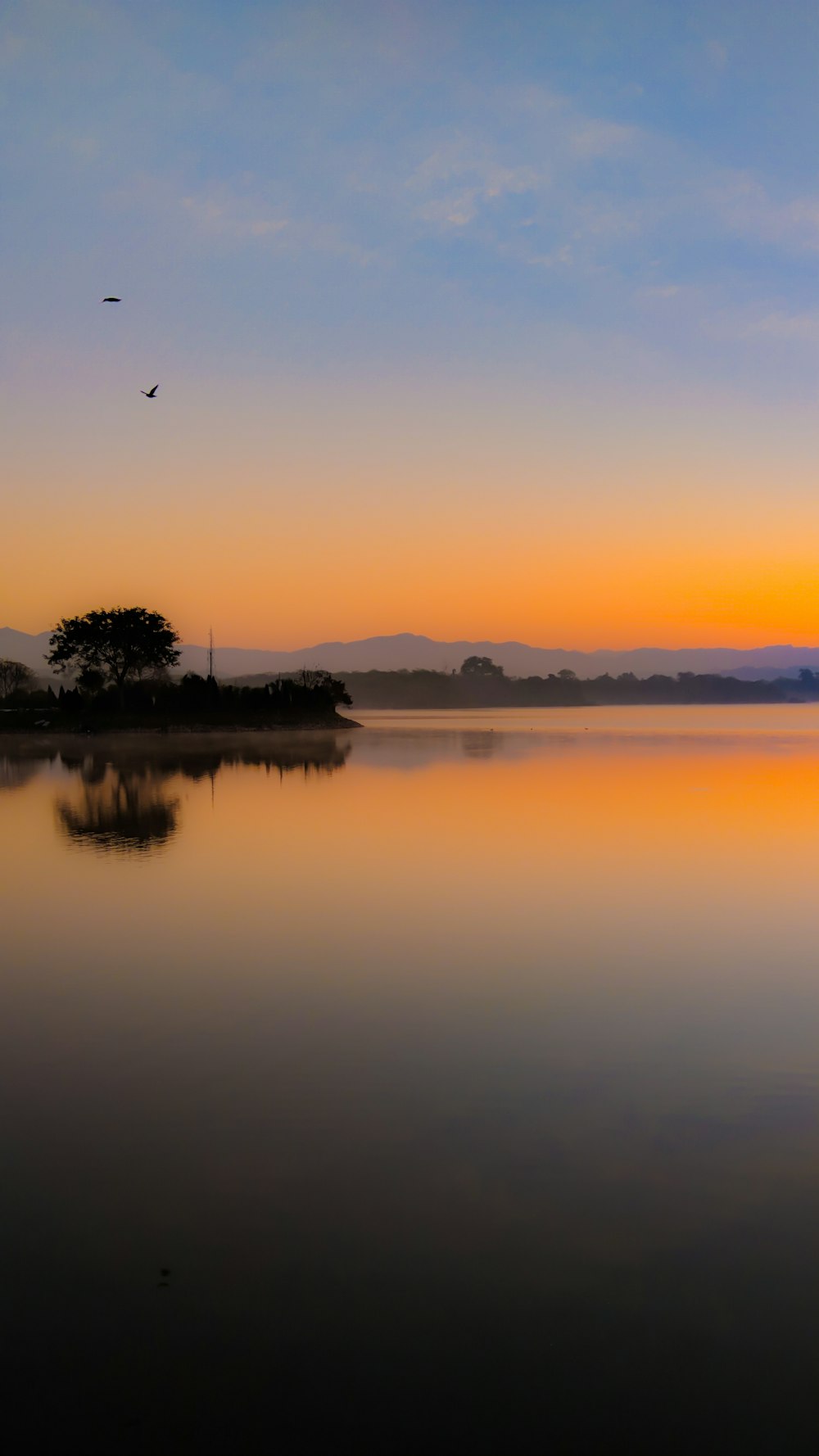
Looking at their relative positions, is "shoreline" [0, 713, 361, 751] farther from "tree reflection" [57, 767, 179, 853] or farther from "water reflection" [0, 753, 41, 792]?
"tree reflection" [57, 767, 179, 853]

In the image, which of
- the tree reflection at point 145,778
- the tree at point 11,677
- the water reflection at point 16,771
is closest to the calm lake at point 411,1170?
the tree reflection at point 145,778

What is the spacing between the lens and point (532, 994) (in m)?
11.0

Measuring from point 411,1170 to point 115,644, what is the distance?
10612 centimetres

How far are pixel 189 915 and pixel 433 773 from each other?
2935 cm

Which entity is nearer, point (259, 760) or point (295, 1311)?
point (295, 1311)

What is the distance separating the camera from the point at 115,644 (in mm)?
106250

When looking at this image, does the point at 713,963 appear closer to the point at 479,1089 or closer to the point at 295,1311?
the point at 479,1089

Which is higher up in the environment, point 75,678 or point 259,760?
point 75,678

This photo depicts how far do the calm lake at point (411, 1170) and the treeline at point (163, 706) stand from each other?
8877 cm

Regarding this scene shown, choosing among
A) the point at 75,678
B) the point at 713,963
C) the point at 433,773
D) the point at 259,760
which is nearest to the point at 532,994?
the point at 713,963

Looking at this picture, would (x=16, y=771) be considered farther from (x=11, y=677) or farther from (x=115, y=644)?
(x=11, y=677)

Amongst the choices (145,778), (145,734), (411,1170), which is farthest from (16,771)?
(145,734)

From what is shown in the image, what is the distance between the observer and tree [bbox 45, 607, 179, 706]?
106 metres

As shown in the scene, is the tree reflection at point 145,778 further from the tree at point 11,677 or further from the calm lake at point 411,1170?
the tree at point 11,677
